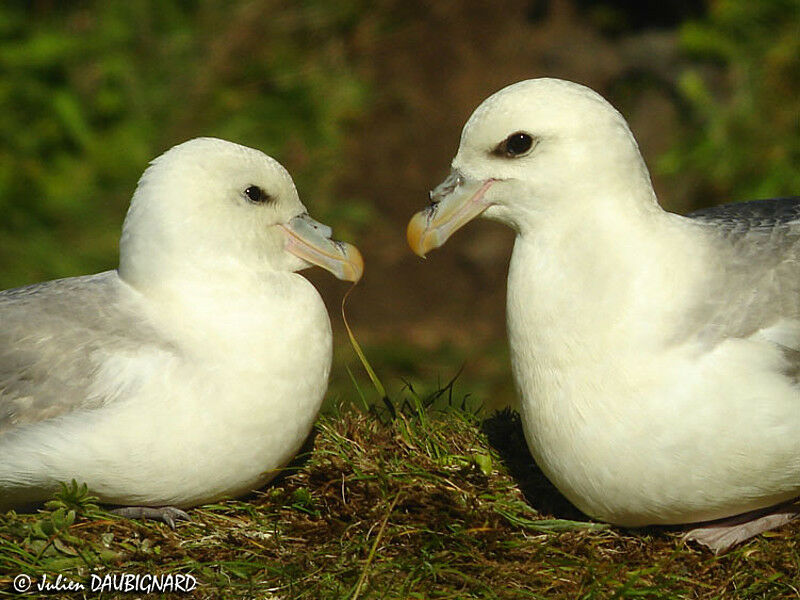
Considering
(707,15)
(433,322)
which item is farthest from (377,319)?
A: (707,15)

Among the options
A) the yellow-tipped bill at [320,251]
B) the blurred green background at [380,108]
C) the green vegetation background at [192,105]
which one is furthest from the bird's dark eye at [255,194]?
the green vegetation background at [192,105]

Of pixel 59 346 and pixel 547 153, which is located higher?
pixel 547 153

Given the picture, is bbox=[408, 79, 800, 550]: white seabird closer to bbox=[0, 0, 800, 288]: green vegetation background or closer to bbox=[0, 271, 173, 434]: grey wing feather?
bbox=[0, 271, 173, 434]: grey wing feather

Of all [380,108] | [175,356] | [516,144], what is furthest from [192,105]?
[516,144]

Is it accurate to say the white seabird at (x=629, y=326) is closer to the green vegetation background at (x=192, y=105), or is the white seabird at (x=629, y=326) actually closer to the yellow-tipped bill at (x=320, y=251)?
the yellow-tipped bill at (x=320, y=251)

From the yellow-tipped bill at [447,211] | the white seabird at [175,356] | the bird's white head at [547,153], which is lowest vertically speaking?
the white seabird at [175,356]

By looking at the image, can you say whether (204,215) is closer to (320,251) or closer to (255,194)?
(255,194)

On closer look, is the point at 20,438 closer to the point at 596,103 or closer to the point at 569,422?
the point at 569,422
